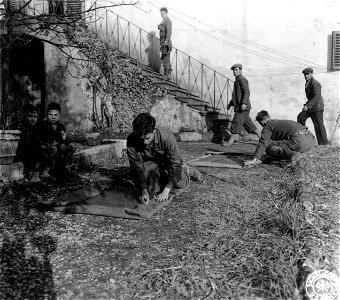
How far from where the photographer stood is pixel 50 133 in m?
4.96

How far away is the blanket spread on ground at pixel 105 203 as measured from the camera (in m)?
3.46

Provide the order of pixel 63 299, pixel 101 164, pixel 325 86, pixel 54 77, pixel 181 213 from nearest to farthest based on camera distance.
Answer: pixel 63 299 < pixel 181 213 < pixel 101 164 < pixel 54 77 < pixel 325 86

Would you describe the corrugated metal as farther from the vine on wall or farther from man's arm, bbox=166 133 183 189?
man's arm, bbox=166 133 183 189

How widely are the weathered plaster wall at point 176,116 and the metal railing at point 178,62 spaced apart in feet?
5.15

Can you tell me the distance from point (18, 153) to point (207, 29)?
949 cm

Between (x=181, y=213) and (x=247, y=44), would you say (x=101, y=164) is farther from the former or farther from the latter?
(x=247, y=44)

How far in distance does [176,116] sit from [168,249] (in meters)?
Result: 8.03

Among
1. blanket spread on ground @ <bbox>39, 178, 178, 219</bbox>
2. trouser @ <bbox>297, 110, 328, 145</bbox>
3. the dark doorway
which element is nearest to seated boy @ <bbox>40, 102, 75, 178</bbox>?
blanket spread on ground @ <bbox>39, 178, 178, 219</bbox>

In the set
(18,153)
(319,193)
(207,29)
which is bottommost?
(319,193)

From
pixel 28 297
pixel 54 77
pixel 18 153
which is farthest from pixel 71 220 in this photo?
pixel 54 77

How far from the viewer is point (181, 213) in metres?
3.63

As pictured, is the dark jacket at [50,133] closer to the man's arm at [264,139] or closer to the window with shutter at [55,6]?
the window with shutter at [55,6]

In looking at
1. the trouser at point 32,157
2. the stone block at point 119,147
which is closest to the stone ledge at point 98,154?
the stone block at point 119,147

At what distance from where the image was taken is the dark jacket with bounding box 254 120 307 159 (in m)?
5.84
